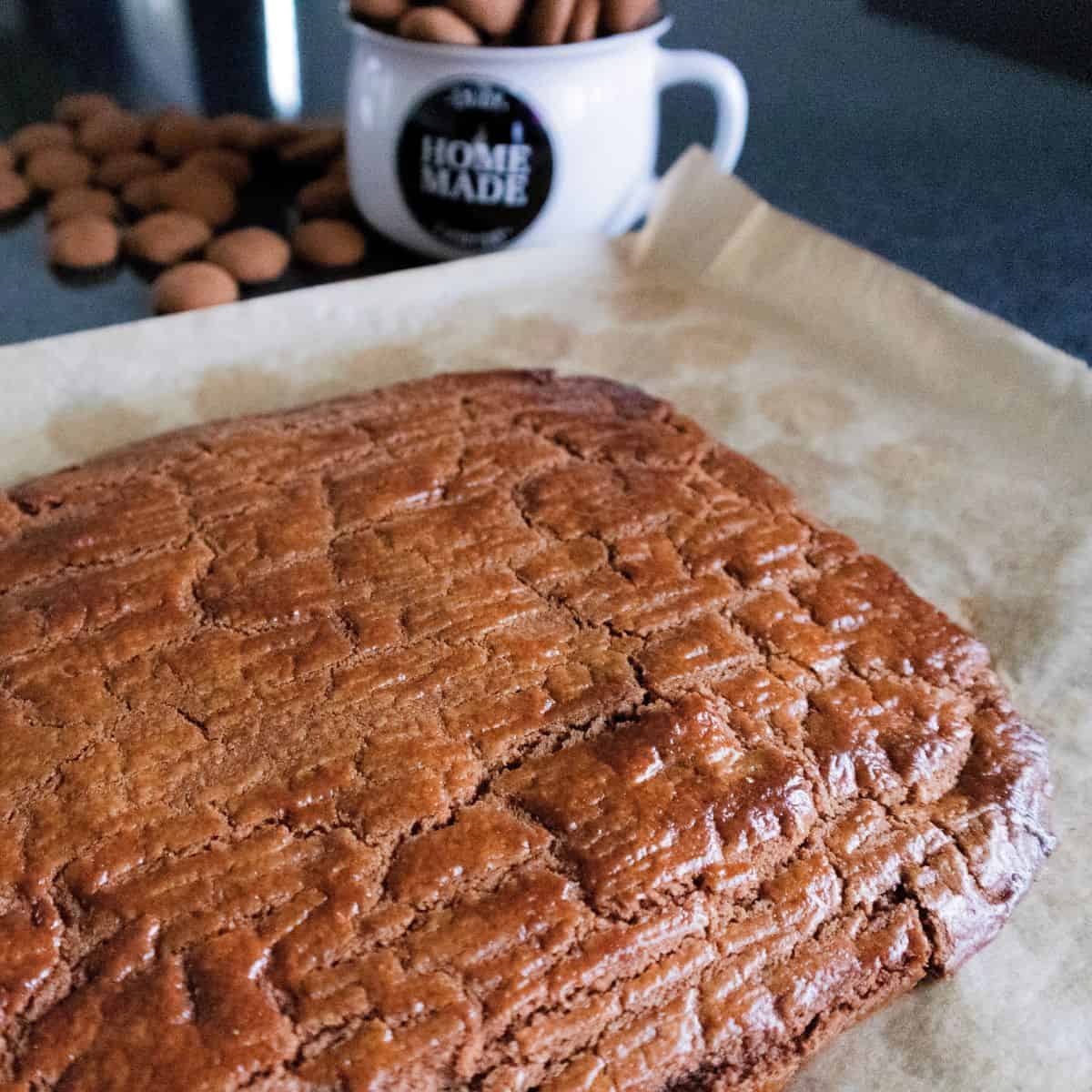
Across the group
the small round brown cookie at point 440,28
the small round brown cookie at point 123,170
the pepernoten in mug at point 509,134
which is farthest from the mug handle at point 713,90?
the small round brown cookie at point 123,170

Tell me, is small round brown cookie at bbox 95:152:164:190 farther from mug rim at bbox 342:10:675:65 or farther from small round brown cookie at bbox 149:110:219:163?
mug rim at bbox 342:10:675:65

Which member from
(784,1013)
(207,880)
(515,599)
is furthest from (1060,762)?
(207,880)

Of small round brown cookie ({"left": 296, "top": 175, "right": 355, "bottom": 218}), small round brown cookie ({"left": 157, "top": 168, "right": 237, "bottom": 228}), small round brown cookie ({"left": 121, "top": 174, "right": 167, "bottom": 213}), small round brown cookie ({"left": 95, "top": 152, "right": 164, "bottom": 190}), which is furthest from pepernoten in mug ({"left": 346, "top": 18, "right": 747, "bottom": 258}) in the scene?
small round brown cookie ({"left": 95, "top": 152, "right": 164, "bottom": 190})

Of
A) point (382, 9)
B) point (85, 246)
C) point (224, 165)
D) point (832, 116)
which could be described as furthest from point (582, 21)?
point (832, 116)

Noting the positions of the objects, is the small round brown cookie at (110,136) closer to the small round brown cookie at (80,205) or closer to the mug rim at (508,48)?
the small round brown cookie at (80,205)

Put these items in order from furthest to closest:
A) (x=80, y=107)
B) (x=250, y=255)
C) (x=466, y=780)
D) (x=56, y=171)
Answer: (x=80, y=107) → (x=56, y=171) → (x=250, y=255) → (x=466, y=780)

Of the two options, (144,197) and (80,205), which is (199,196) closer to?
(144,197)

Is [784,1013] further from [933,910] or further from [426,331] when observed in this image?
[426,331]
